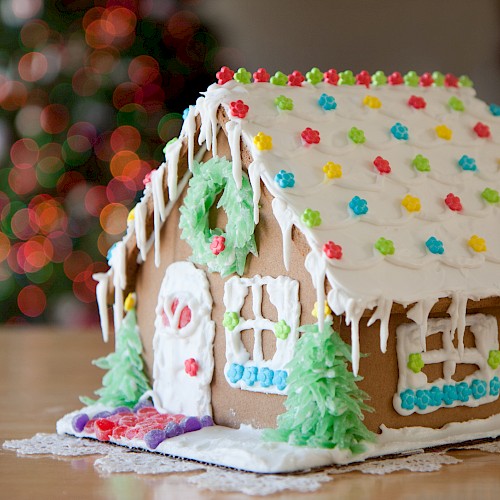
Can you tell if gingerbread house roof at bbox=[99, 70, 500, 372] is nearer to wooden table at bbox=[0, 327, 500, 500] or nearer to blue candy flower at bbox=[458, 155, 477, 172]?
blue candy flower at bbox=[458, 155, 477, 172]

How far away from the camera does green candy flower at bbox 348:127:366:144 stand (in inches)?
154

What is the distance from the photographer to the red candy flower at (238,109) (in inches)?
146

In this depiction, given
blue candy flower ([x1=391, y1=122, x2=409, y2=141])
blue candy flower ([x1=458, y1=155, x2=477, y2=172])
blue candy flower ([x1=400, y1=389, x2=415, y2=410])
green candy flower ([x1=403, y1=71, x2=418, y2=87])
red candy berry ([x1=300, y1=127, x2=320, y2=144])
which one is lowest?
blue candy flower ([x1=400, y1=389, x2=415, y2=410])

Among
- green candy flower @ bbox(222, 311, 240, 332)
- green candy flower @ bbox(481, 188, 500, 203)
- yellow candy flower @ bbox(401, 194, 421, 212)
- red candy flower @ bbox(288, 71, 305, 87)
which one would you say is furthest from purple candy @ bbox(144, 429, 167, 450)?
green candy flower @ bbox(481, 188, 500, 203)

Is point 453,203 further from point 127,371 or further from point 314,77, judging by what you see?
point 127,371

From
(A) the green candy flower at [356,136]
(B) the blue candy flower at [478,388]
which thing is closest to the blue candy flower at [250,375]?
(B) the blue candy flower at [478,388]

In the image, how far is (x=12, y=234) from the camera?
739 centimetres

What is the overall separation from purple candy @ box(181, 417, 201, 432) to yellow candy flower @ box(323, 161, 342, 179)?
1.02m

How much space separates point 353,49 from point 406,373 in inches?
238

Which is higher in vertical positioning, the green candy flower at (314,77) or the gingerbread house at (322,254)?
the green candy flower at (314,77)

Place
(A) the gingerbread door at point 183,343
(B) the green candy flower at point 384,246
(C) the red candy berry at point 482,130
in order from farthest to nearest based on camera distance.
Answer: (C) the red candy berry at point 482,130, (A) the gingerbread door at point 183,343, (B) the green candy flower at point 384,246

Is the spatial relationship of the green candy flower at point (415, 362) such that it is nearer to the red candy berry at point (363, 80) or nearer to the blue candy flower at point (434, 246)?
the blue candy flower at point (434, 246)

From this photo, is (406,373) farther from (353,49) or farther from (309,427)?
(353,49)

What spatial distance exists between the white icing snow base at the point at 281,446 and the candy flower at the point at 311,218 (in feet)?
2.39
